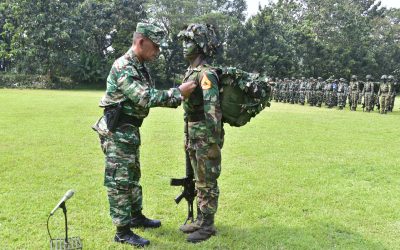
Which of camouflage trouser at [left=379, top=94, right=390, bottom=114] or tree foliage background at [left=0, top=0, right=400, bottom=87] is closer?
camouflage trouser at [left=379, top=94, right=390, bottom=114]

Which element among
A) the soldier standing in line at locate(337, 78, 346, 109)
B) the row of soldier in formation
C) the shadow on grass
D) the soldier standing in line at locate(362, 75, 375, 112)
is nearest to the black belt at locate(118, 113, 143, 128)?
the shadow on grass

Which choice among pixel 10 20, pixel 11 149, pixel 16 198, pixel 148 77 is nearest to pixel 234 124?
pixel 148 77

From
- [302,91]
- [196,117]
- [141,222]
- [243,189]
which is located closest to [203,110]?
[196,117]

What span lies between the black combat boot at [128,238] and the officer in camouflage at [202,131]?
0.49 meters

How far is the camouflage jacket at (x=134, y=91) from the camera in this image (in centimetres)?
378

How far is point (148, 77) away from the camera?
4.23 meters

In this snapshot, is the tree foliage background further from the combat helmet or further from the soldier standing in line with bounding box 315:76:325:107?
the combat helmet

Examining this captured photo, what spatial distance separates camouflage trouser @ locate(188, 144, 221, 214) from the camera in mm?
4191

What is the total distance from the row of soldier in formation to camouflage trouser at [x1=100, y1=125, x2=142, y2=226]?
15.2m

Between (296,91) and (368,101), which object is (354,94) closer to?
(368,101)

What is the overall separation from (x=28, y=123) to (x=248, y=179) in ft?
28.8

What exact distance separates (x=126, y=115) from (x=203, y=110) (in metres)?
0.79

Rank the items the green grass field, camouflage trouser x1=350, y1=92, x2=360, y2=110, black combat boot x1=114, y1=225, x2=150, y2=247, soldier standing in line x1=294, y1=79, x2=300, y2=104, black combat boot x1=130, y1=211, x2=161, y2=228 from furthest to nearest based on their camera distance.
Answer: soldier standing in line x1=294, y1=79, x2=300, y2=104
camouflage trouser x1=350, y1=92, x2=360, y2=110
black combat boot x1=130, y1=211, x2=161, y2=228
the green grass field
black combat boot x1=114, y1=225, x2=150, y2=247

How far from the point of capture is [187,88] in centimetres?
393
